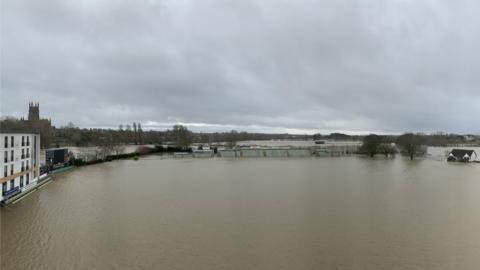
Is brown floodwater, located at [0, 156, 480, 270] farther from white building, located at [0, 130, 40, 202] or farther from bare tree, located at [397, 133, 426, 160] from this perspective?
bare tree, located at [397, 133, 426, 160]

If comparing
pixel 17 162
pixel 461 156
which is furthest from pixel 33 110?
pixel 461 156

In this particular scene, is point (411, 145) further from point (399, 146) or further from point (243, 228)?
point (243, 228)

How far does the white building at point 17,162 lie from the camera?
44.6 feet

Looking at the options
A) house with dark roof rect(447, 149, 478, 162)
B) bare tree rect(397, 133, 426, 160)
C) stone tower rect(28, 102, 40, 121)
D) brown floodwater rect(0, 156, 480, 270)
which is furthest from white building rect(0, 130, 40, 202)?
stone tower rect(28, 102, 40, 121)

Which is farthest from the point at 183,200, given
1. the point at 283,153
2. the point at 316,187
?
the point at 283,153

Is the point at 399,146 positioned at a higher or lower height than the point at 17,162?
higher

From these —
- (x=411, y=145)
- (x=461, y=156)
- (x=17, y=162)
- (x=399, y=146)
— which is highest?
(x=411, y=145)

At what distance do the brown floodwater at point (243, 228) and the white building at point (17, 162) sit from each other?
919mm

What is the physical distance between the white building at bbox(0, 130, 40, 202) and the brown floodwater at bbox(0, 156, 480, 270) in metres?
0.92

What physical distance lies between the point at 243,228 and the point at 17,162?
39.7 ft

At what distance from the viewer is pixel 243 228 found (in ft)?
32.5

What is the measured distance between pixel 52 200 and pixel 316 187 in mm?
13204

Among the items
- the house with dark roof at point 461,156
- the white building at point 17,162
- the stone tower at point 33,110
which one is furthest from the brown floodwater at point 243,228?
the stone tower at point 33,110

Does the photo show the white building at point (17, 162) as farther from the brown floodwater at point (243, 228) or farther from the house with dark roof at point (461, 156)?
the house with dark roof at point (461, 156)
